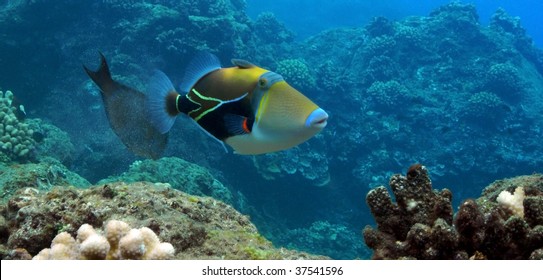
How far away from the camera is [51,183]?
5055 mm

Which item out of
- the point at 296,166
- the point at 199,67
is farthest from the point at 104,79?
the point at 296,166

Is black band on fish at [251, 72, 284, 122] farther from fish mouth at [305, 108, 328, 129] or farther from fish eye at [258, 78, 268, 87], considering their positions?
fish mouth at [305, 108, 328, 129]

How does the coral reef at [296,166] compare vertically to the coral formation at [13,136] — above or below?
above

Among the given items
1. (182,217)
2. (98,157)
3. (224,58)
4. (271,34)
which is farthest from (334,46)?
(182,217)

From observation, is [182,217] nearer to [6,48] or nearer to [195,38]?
[195,38]

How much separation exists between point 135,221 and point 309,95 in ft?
41.9

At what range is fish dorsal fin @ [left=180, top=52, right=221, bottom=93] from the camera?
2.01 meters

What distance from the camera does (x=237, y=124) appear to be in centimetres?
183

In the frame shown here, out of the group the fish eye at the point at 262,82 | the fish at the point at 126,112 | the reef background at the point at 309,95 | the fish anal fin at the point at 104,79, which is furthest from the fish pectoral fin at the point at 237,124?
the reef background at the point at 309,95

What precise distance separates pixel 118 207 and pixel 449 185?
13.3 m

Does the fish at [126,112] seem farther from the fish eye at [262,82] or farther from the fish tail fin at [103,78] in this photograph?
the fish eye at [262,82]

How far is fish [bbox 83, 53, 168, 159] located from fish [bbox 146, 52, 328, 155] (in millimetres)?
389

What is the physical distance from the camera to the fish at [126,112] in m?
2.46

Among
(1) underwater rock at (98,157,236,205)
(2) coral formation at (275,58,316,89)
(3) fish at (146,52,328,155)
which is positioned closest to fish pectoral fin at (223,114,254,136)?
(3) fish at (146,52,328,155)
